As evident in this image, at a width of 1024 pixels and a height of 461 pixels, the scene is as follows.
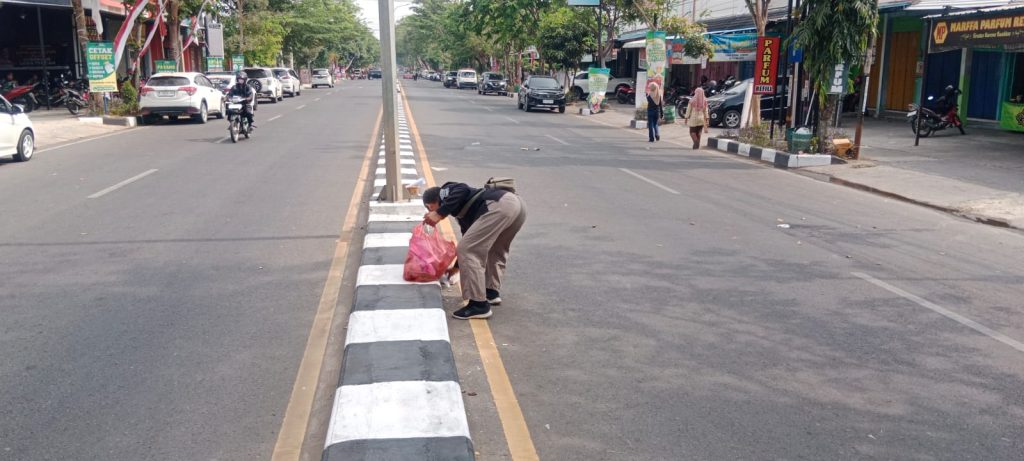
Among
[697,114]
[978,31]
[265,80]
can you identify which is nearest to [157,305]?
[697,114]

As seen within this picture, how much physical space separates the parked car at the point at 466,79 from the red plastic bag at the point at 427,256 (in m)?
58.0

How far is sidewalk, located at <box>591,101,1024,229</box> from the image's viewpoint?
11695 mm

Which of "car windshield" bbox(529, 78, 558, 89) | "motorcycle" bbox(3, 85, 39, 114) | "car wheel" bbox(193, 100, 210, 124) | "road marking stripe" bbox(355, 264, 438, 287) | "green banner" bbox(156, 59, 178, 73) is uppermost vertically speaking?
"green banner" bbox(156, 59, 178, 73)

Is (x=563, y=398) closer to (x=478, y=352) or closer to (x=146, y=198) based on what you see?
(x=478, y=352)

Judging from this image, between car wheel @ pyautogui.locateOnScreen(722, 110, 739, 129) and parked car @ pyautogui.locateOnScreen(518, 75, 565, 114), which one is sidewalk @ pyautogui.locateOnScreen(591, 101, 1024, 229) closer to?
car wheel @ pyautogui.locateOnScreen(722, 110, 739, 129)

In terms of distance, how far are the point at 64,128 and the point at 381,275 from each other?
19.1 metres

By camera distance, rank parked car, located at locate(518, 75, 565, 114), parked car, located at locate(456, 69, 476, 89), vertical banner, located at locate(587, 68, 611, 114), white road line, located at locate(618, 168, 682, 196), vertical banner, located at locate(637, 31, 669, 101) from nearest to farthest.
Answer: white road line, located at locate(618, 168, 682, 196), vertical banner, located at locate(637, 31, 669, 101), vertical banner, located at locate(587, 68, 611, 114), parked car, located at locate(518, 75, 565, 114), parked car, located at locate(456, 69, 476, 89)

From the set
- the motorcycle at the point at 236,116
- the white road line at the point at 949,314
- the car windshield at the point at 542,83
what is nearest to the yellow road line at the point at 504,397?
the white road line at the point at 949,314

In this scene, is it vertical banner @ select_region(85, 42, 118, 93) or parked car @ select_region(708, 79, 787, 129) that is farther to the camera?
parked car @ select_region(708, 79, 787, 129)

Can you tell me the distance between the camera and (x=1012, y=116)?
2055 centimetres

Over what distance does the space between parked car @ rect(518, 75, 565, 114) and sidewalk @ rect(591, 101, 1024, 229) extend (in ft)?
39.9

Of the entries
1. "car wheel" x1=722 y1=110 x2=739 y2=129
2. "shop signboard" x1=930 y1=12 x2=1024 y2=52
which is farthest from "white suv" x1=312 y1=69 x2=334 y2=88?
"shop signboard" x1=930 y1=12 x2=1024 y2=52

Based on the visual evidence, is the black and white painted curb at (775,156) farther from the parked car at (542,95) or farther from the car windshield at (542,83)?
the car windshield at (542,83)

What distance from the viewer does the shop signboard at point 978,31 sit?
A: 16.2 meters
